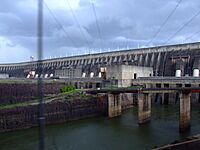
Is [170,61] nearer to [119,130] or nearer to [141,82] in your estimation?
[141,82]

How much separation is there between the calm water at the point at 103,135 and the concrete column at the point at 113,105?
2.15 m

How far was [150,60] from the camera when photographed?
56031mm

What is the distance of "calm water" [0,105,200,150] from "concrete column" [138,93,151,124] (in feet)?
2.42

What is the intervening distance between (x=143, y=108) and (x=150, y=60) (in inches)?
1233

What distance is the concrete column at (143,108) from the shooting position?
84.7 ft

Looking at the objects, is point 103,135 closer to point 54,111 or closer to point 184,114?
point 184,114

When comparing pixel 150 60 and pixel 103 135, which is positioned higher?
pixel 150 60

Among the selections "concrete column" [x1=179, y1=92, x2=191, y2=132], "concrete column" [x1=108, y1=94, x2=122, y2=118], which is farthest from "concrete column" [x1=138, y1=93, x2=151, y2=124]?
"concrete column" [x1=108, y1=94, x2=122, y2=118]

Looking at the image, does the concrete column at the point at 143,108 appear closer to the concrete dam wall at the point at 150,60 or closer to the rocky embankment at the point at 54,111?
the rocky embankment at the point at 54,111

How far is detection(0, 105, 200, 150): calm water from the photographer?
18.6 m

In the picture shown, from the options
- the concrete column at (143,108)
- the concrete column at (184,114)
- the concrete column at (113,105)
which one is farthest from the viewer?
the concrete column at (113,105)

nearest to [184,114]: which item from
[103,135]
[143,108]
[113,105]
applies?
[143,108]

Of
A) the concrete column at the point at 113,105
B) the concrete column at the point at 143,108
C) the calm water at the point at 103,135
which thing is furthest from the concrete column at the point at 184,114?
the concrete column at the point at 113,105

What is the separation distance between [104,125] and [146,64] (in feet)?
106
